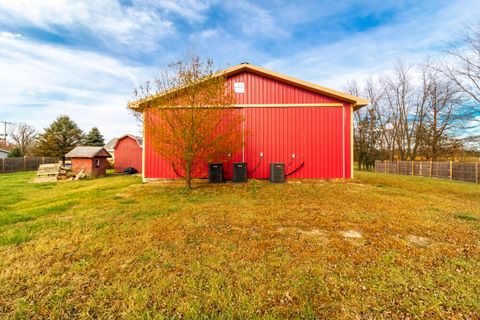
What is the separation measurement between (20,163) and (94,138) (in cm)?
935

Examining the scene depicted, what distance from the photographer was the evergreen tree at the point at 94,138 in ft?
95.2

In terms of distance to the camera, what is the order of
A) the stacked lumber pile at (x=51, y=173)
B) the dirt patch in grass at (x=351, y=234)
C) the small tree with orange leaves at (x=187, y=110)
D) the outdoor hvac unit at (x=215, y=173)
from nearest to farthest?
the dirt patch in grass at (x=351, y=234) → the small tree with orange leaves at (x=187, y=110) → the outdoor hvac unit at (x=215, y=173) → the stacked lumber pile at (x=51, y=173)

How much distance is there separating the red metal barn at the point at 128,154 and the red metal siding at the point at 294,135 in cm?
1304

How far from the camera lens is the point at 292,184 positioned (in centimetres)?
907

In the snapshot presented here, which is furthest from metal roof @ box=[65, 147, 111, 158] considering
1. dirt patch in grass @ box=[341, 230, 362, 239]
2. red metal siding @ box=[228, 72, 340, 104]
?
dirt patch in grass @ box=[341, 230, 362, 239]

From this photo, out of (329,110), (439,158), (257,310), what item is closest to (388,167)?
(439,158)

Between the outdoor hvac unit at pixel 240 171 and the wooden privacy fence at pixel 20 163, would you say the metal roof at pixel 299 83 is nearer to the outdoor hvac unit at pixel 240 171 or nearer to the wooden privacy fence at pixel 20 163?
the outdoor hvac unit at pixel 240 171

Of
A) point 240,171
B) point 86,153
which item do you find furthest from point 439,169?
point 86,153

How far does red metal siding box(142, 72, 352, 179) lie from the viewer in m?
9.82

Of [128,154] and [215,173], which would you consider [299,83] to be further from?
Result: [128,154]

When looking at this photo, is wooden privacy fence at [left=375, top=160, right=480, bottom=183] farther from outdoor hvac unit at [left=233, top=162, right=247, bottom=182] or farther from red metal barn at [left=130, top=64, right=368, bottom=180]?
outdoor hvac unit at [left=233, top=162, right=247, bottom=182]

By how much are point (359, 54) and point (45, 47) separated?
658 inches

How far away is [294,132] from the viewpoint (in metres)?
9.86

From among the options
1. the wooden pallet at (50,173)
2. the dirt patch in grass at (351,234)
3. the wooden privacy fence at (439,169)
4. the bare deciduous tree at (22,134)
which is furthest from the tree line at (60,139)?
the wooden privacy fence at (439,169)
